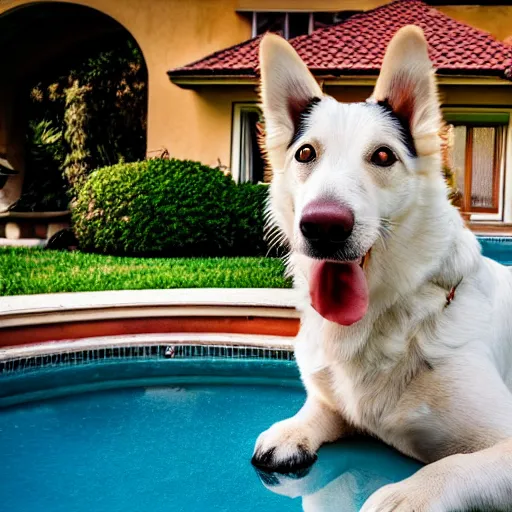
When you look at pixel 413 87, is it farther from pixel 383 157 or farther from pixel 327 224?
pixel 327 224

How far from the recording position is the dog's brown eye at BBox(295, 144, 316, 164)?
1.67 metres

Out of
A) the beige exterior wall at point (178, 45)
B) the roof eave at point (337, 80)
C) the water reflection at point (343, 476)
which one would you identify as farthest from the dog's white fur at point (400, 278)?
the beige exterior wall at point (178, 45)

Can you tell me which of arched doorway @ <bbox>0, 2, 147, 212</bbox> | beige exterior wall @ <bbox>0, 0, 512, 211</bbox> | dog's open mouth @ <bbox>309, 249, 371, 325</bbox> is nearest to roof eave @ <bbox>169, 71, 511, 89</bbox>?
beige exterior wall @ <bbox>0, 0, 512, 211</bbox>

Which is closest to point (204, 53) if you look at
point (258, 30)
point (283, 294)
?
point (258, 30)

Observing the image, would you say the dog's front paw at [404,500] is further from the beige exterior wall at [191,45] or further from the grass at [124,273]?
the beige exterior wall at [191,45]

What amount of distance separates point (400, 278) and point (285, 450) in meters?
0.68

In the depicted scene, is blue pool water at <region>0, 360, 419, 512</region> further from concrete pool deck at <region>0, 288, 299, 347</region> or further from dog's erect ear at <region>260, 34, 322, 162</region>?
dog's erect ear at <region>260, 34, 322, 162</region>

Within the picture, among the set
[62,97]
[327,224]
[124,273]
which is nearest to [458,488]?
[327,224]

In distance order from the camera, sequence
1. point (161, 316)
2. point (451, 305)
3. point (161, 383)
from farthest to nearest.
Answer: point (161, 316) → point (161, 383) → point (451, 305)

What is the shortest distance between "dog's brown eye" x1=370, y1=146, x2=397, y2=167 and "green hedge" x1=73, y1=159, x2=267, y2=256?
639 cm

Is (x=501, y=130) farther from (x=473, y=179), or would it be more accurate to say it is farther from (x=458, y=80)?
(x=458, y=80)

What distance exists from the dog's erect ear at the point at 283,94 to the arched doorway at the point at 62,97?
423 inches

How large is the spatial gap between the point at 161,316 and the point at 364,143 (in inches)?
104

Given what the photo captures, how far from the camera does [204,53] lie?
11.5m
